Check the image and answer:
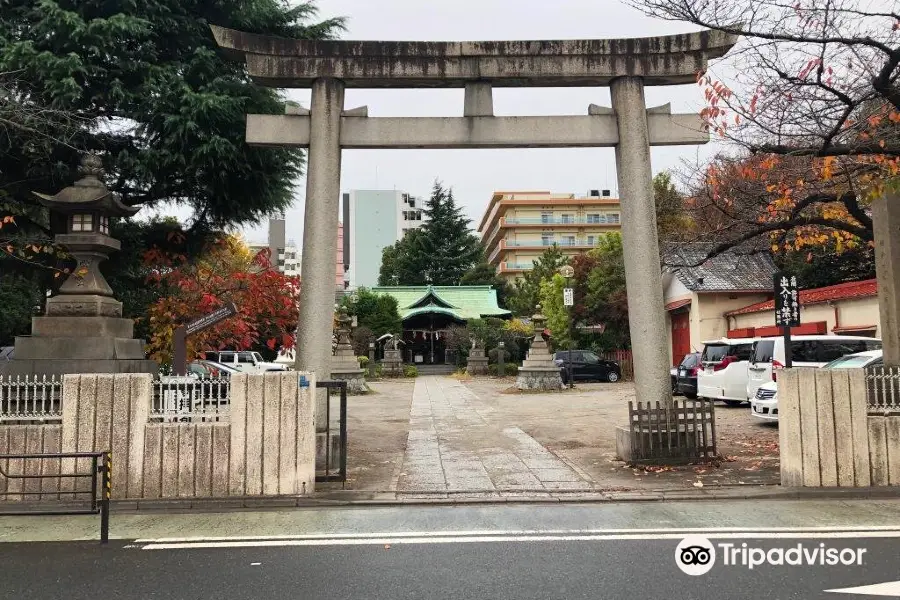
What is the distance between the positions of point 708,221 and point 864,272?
14.3 metres

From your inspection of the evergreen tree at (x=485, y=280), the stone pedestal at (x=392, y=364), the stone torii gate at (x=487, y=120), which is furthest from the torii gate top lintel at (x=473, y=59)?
the evergreen tree at (x=485, y=280)

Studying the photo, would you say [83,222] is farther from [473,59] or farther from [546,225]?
[546,225]

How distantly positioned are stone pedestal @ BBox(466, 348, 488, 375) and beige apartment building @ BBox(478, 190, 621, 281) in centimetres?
3231

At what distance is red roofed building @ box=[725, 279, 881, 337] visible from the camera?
62.3 feet

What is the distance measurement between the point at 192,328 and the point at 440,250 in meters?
48.8

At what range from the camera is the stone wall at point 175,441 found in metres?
7.48

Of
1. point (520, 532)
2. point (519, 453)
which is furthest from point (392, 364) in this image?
point (520, 532)

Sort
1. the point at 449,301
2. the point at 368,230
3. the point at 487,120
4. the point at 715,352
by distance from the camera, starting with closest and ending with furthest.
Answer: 1. the point at 487,120
2. the point at 715,352
3. the point at 449,301
4. the point at 368,230

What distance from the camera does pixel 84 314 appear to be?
8727 mm

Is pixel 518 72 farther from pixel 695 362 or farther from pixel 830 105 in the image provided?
pixel 695 362

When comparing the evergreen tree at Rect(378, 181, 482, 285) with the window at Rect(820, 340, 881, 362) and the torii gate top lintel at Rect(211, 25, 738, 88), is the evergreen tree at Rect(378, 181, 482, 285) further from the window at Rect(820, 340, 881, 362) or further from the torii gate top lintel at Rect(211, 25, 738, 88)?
the torii gate top lintel at Rect(211, 25, 738, 88)

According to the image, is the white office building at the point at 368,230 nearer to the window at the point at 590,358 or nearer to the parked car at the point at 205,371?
the window at the point at 590,358

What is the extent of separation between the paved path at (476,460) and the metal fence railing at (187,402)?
2463mm

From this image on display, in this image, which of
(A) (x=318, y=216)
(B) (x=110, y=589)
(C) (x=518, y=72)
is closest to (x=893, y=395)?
(C) (x=518, y=72)
